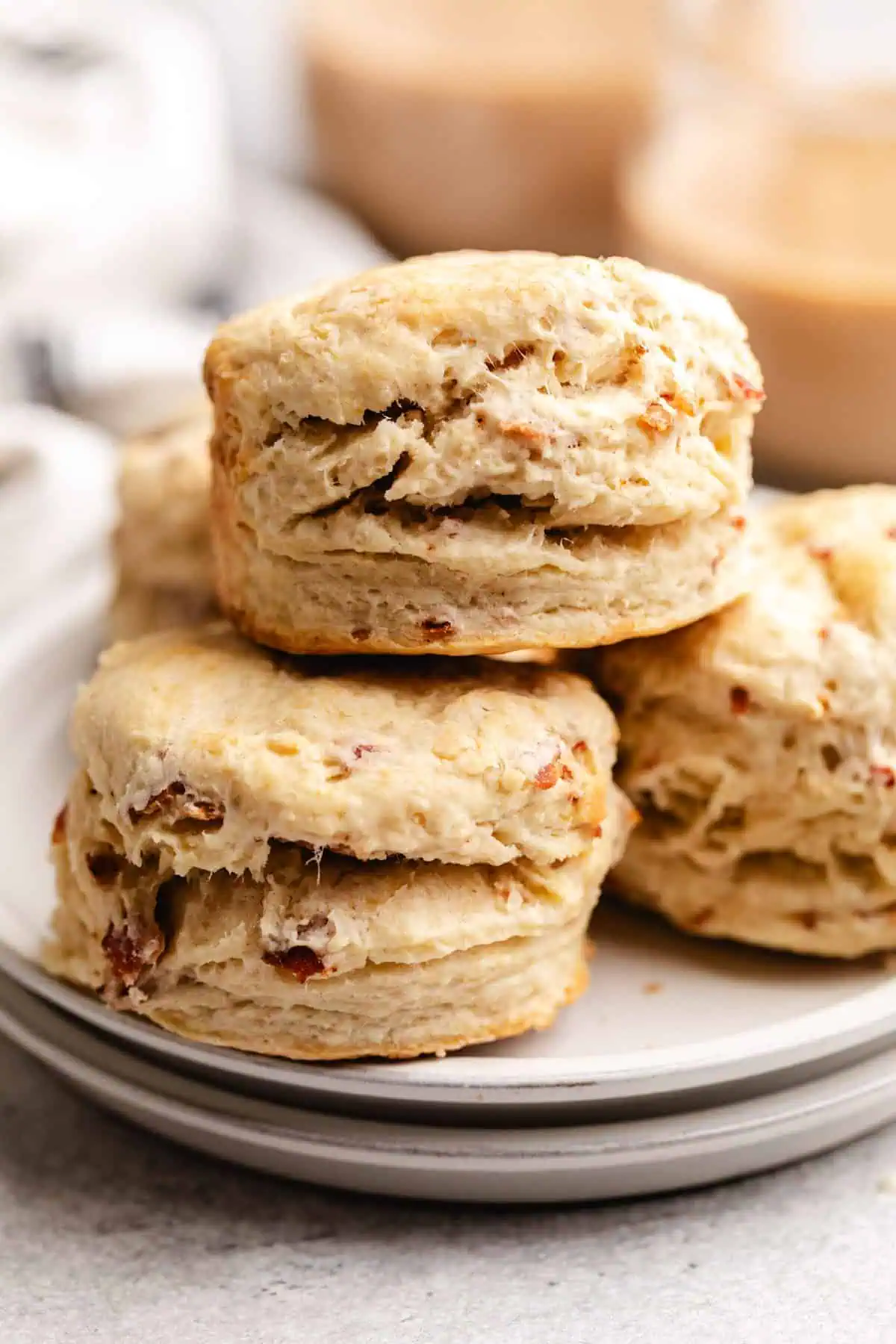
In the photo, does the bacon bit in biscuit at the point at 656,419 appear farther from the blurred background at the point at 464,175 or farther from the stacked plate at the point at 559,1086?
the blurred background at the point at 464,175

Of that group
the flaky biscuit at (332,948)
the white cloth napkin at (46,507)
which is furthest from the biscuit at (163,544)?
the flaky biscuit at (332,948)

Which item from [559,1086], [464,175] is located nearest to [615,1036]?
[559,1086]

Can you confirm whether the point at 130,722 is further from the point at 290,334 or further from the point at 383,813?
the point at 290,334

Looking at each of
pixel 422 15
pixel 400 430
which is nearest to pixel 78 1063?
pixel 400 430

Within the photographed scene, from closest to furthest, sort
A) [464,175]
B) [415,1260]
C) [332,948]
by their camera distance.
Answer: [332,948], [415,1260], [464,175]

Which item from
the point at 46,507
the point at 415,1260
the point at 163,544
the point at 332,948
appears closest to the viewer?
the point at 332,948

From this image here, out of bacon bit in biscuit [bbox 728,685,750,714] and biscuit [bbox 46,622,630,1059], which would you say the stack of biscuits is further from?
bacon bit in biscuit [bbox 728,685,750,714]

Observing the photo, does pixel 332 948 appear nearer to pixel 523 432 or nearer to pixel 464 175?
pixel 523 432
